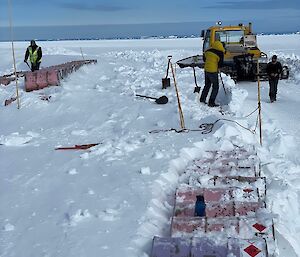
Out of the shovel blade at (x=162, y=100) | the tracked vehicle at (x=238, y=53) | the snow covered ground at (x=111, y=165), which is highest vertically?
the tracked vehicle at (x=238, y=53)

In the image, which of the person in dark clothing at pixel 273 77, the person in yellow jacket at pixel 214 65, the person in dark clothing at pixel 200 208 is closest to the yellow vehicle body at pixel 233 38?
the person in dark clothing at pixel 273 77

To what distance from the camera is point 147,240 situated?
12.5 feet

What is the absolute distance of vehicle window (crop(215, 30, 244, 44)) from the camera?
1600 centimetres

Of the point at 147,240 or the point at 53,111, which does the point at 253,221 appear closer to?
the point at 147,240

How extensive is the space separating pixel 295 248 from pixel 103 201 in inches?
70.9

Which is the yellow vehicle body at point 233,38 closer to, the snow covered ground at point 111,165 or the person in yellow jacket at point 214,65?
the snow covered ground at point 111,165

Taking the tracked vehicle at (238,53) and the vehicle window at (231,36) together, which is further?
the vehicle window at (231,36)

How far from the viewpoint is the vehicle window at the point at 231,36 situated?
16.0m

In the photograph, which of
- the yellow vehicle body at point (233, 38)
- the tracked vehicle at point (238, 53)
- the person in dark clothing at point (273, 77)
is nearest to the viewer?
the person in dark clothing at point (273, 77)

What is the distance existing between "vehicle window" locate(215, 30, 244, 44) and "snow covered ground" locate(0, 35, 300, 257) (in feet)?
18.7

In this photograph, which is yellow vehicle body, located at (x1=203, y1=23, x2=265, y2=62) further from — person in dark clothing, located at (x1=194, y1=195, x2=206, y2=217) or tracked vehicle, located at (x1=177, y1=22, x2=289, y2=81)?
person in dark clothing, located at (x1=194, y1=195, x2=206, y2=217)

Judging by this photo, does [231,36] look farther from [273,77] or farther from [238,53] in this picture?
[273,77]

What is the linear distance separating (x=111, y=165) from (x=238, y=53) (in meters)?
10.4

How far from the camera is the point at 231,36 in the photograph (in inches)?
634
